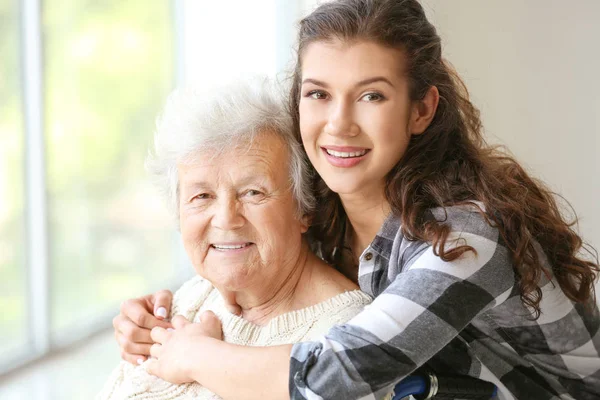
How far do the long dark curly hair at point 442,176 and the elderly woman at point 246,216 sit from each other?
0.10 metres

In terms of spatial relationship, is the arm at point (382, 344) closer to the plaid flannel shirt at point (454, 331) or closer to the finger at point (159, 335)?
the plaid flannel shirt at point (454, 331)

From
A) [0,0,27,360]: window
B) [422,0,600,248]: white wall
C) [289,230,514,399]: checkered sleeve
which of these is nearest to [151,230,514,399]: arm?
[289,230,514,399]: checkered sleeve

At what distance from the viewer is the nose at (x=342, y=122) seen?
1738 millimetres

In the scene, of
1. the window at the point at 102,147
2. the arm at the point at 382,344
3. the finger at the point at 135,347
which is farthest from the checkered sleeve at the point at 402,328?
the window at the point at 102,147

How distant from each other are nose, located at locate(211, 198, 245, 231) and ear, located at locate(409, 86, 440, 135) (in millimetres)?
450

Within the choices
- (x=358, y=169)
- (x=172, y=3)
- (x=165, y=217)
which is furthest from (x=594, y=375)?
(x=172, y=3)

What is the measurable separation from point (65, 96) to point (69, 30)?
0.82 feet

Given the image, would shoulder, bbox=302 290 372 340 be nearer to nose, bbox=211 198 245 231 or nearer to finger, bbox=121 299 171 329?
nose, bbox=211 198 245 231

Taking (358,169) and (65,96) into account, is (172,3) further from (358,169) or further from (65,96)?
(358,169)

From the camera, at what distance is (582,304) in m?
1.91

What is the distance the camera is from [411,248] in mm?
1704

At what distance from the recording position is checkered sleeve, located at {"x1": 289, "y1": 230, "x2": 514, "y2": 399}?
1.46 meters

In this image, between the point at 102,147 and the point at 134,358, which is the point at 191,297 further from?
the point at 102,147

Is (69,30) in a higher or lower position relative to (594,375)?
higher
